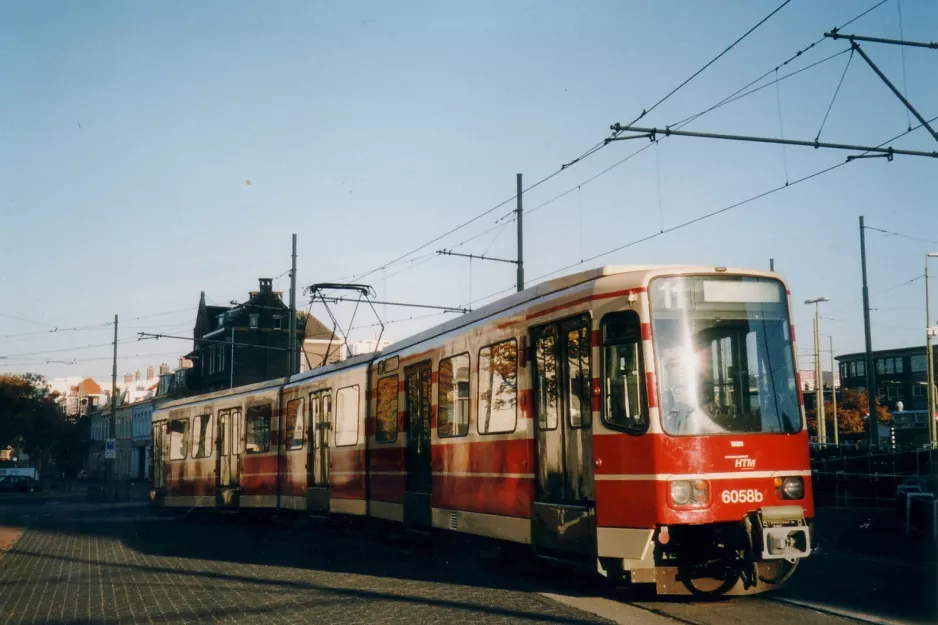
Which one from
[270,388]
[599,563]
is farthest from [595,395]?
[270,388]

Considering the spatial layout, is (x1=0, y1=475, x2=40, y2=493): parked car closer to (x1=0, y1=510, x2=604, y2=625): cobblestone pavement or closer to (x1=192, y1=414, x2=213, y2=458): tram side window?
(x1=192, y1=414, x2=213, y2=458): tram side window

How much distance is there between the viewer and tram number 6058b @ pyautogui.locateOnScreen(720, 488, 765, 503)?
966cm

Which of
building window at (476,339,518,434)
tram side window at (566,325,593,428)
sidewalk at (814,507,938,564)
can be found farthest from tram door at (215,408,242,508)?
tram side window at (566,325,593,428)

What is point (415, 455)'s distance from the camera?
50.3ft

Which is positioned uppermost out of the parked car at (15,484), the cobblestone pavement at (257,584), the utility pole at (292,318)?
the utility pole at (292,318)

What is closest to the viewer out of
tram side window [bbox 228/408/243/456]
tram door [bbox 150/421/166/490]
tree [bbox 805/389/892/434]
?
tram side window [bbox 228/408/243/456]

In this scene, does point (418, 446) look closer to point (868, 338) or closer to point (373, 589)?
point (373, 589)

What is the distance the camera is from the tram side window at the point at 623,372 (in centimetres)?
986

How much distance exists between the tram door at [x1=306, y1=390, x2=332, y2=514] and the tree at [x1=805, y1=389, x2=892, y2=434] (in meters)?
62.5

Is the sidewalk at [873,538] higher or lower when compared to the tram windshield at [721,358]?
lower

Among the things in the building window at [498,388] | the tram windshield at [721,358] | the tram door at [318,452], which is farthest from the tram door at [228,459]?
the tram windshield at [721,358]

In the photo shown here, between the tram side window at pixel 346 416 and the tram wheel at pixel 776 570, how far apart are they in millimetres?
9532

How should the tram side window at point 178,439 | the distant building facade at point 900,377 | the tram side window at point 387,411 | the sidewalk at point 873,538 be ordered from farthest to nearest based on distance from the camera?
the distant building facade at point 900,377
the tram side window at point 178,439
the tram side window at point 387,411
the sidewalk at point 873,538

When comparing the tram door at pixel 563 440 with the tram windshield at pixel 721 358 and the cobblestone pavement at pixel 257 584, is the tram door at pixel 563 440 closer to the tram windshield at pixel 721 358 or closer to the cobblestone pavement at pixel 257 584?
the cobblestone pavement at pixel 257 584
